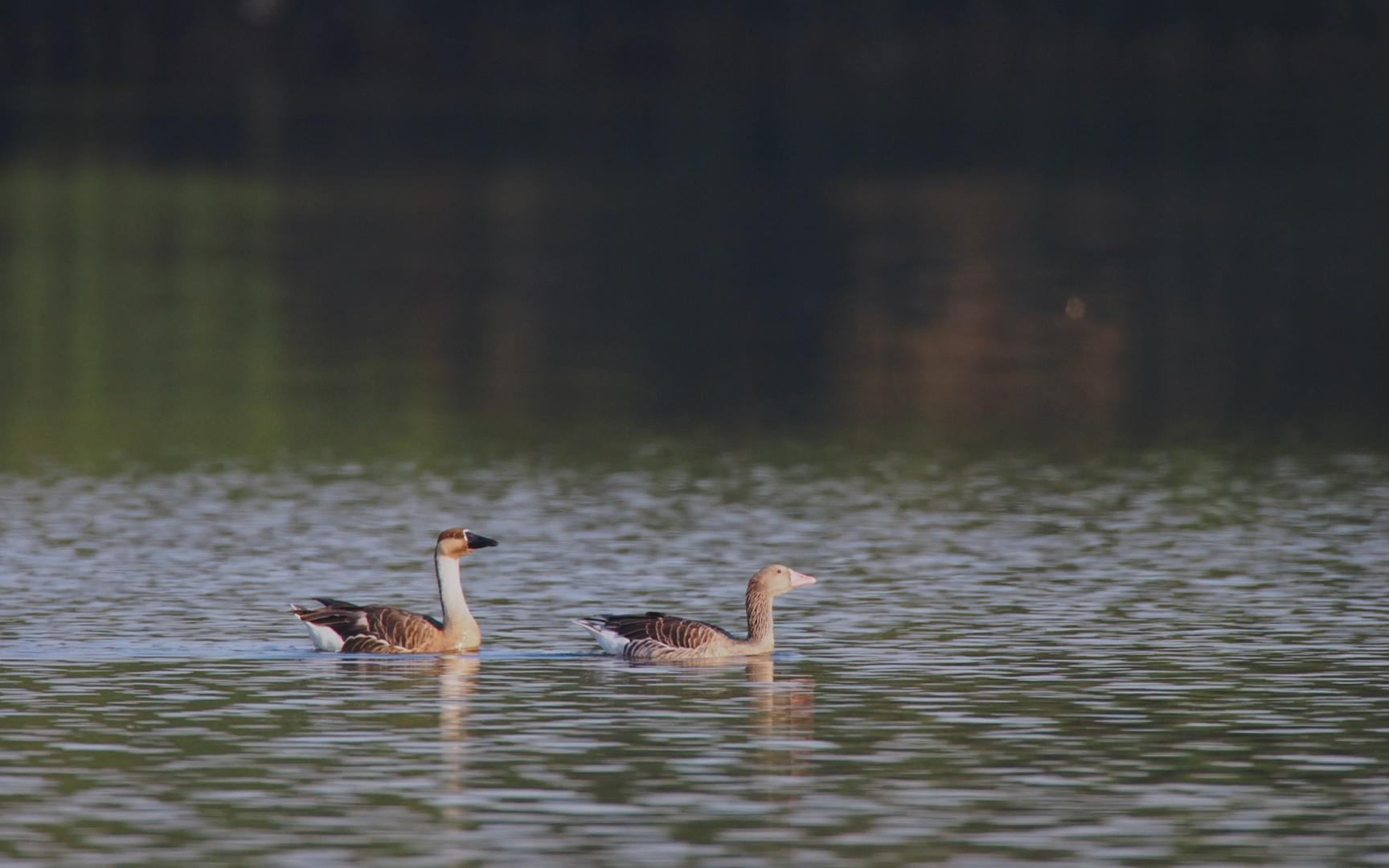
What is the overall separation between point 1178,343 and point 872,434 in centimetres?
1329

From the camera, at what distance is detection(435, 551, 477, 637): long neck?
20391 millimetres

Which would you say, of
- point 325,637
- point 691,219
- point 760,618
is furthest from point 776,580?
point 691,219

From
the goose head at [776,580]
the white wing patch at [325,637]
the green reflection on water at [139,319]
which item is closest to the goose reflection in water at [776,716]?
the goose head at [776,580]

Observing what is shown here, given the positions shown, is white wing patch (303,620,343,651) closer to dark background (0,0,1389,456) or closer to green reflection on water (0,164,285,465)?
green reflection on water (0,164,285,465)

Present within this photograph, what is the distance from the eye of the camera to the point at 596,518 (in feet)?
92.5

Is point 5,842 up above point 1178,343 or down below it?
below

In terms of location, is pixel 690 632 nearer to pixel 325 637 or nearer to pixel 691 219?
pixel 325 637

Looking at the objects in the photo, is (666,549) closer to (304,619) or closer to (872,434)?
(304,619)

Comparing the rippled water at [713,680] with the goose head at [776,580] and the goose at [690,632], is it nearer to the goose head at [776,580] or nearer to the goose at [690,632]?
the goose at [690,632]

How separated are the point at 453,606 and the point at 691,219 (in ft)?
190

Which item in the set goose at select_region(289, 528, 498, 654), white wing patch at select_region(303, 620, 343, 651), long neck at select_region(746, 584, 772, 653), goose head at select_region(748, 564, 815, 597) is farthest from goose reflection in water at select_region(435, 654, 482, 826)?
goose head at select_region(748, 564, 815, 597)

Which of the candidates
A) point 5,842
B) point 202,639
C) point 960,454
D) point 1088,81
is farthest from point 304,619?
point 1088,81

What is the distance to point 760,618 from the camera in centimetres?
2045

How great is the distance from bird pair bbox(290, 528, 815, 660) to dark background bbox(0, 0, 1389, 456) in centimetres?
1423
